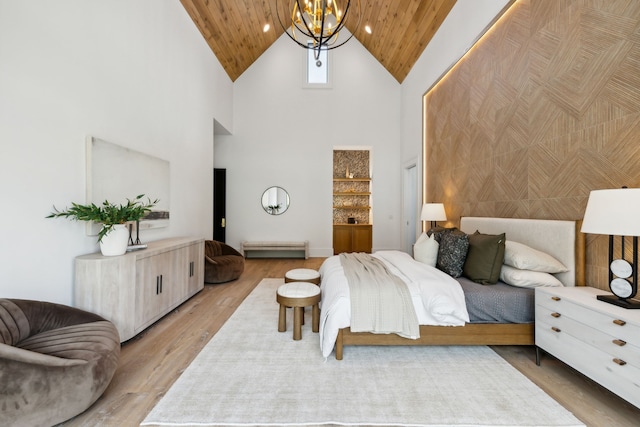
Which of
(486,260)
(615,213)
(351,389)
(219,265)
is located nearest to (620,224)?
(615,213)

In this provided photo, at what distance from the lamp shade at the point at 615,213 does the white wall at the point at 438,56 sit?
8.06 ft

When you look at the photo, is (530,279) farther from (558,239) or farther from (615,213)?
(615,213)

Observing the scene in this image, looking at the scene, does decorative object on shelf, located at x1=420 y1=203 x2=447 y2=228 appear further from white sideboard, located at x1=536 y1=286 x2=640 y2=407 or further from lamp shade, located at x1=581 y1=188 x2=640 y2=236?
lamp shade, located at x1=581 y1=188 x2=640 y2=236

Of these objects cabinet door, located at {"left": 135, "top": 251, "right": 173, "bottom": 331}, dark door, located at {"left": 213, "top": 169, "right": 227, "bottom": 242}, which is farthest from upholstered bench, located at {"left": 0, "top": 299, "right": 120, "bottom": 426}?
dark door, located at {"left": 213, "top": 169, "right": 227, "bottom": 242}

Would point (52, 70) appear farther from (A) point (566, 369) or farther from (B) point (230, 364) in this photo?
(A) point (566, 369)

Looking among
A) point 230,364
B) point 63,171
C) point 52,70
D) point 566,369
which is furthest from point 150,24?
point 566,369

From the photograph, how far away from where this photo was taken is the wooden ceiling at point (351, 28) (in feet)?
14.6

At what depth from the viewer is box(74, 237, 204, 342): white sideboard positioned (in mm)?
2188

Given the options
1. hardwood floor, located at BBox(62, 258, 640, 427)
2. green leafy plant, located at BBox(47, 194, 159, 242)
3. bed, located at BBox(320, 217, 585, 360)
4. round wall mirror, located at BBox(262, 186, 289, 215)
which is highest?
round wall mirror, located at BBox(262, 186, 289, 215)

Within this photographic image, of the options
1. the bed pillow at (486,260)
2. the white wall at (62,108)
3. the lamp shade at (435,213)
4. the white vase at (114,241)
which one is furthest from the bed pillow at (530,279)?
the white wall at (62,108)

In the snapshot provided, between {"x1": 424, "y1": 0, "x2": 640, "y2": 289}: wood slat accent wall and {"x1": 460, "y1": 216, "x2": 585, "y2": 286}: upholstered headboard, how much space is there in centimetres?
7

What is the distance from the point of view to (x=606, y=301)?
5.60 ft

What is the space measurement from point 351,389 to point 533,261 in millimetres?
1751

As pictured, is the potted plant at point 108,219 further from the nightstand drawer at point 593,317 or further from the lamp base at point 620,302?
the lamp base at point 620,302
